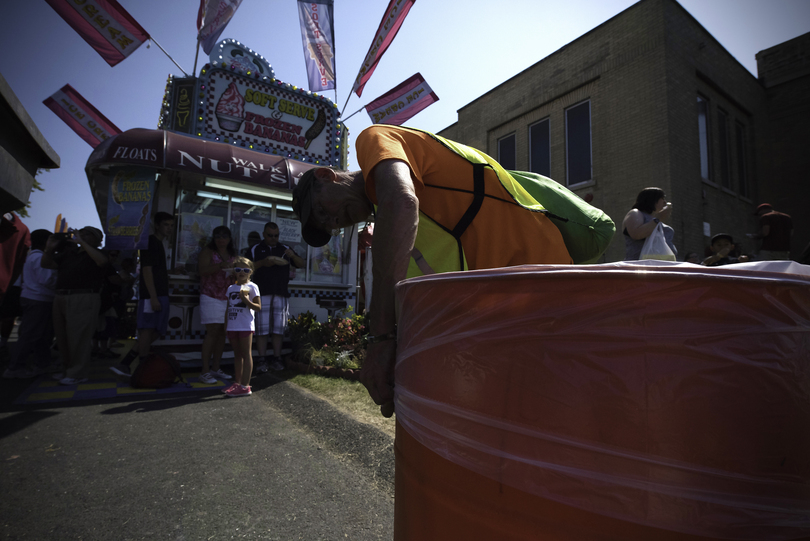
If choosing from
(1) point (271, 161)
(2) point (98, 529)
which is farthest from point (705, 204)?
(2) point (98, 529)

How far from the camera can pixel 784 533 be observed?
1.96 ft

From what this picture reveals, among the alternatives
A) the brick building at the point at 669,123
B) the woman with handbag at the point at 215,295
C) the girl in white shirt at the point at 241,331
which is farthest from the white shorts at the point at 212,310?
the brick building at the point at 669,123

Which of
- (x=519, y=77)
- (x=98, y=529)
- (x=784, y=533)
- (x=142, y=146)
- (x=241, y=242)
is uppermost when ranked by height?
(x=519, y=77)

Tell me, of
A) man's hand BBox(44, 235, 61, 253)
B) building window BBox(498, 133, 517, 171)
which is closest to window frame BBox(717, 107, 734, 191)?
building window BBox(498, 133, 517, 171)

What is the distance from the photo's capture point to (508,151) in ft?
39.9

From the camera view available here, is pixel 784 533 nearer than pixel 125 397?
Yes

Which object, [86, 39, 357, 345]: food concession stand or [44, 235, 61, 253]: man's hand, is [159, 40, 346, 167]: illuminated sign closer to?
[86, 39, 357, 345]: food concession stand

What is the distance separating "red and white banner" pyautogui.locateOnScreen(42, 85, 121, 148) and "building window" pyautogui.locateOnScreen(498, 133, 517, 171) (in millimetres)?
9972

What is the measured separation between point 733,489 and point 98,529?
2489 millimetres

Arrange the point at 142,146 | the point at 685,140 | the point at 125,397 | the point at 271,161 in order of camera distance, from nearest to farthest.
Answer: the point at 125,397, the point at 142,146, the point at 271,161, the point at 685,140

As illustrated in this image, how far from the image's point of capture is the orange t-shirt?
1.45 meters

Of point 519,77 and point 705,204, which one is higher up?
point 519,77

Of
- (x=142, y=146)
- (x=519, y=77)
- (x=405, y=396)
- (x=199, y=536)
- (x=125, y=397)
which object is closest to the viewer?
(x=405, y=396)

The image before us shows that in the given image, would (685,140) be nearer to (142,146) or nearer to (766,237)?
(766,237)
